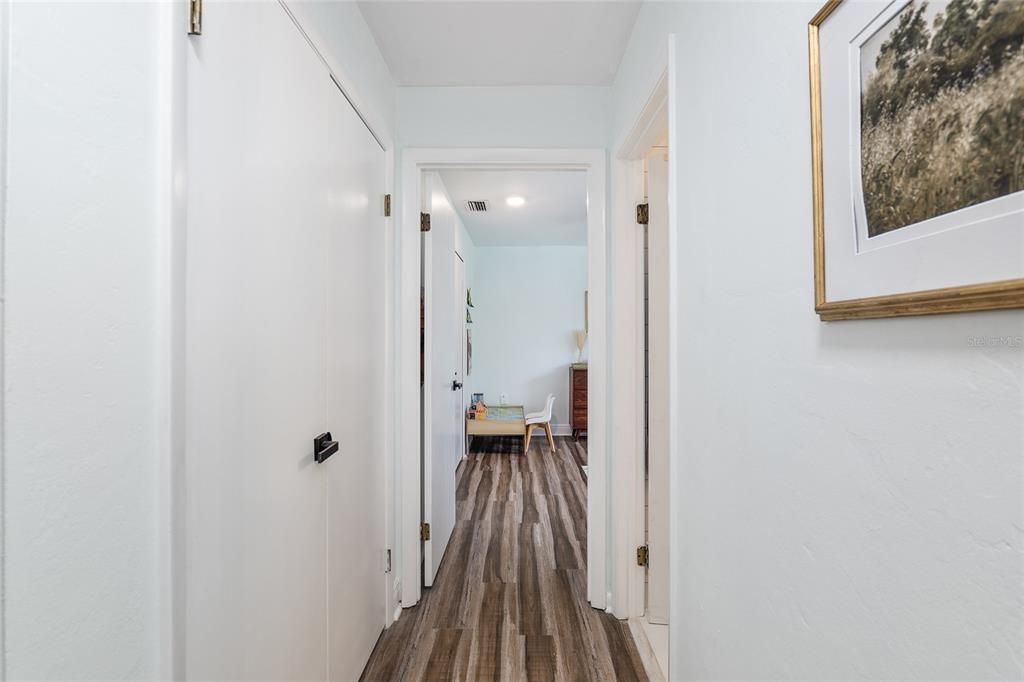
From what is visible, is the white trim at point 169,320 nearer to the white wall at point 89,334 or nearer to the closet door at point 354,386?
the white wall at point 89,334

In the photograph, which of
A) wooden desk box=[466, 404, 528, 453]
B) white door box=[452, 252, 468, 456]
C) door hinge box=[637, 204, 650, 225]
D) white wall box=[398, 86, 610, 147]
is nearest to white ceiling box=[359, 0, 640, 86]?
white wall box=[398, 86, 610, 147]

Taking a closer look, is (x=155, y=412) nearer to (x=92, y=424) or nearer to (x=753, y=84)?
(x=92, y=424)

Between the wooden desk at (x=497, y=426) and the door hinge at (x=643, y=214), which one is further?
the wooden desk at (x=497, y=426)

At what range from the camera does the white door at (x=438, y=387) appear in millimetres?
2445

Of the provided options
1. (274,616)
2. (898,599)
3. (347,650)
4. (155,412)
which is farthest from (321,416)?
(898,599)

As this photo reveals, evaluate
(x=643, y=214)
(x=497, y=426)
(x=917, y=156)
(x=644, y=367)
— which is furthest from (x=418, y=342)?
(x=497, y=426)

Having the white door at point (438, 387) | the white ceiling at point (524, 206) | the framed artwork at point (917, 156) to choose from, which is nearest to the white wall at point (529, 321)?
the white ceiling at point (524, 206)

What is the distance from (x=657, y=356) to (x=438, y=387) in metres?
1.16

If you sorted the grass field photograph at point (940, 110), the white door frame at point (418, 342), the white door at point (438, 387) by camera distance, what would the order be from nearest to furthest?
the grass field photograph at point (940, 110) < the white door frame at point (418, 342) < the white door at point (438, 387)

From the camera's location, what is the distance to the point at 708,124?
1180 millimetres

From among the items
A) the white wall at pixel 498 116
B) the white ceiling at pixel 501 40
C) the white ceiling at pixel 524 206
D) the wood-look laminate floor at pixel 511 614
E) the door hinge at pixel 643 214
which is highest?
the white ceiling at pixel 524 206

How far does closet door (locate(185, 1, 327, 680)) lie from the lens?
93cm

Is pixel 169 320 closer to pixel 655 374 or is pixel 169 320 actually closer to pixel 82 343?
pixel 82 343

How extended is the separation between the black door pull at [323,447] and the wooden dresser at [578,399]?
4.85 meters
